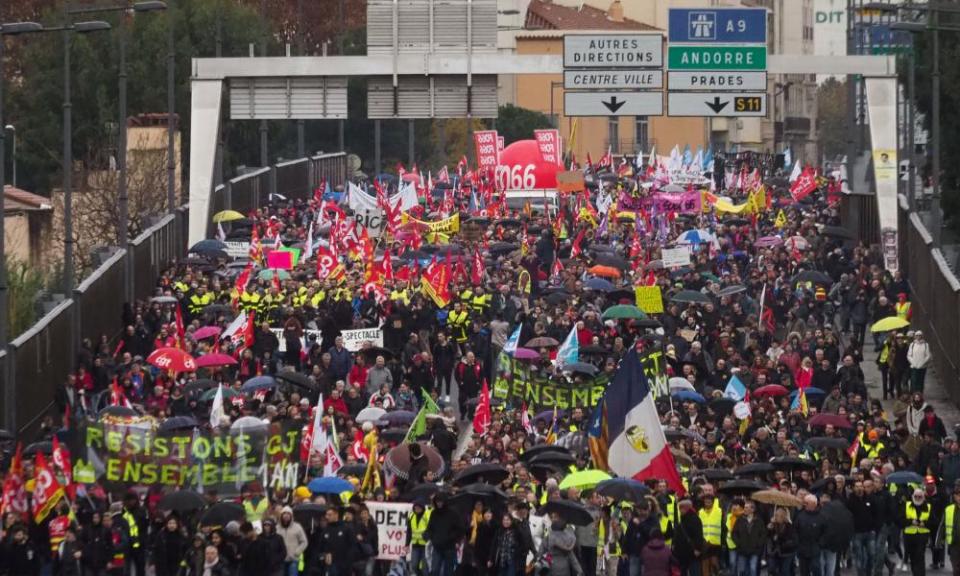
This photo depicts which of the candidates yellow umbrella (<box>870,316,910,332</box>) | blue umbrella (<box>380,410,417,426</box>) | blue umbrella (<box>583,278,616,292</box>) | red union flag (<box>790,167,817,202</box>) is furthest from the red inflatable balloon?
blue umbrella (<box>380,410,417,426</box>)

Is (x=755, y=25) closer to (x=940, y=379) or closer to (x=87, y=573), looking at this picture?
(x=940, y=379)

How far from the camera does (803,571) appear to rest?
25688mm

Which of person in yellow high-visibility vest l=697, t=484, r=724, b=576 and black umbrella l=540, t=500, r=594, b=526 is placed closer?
black umbrella l=540, t=500, r=594, b=526

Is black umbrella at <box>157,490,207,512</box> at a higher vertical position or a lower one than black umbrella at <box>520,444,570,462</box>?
lower

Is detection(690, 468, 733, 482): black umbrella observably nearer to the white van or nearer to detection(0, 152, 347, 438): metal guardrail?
detection(0, 152, 347, 438): metal guardrail

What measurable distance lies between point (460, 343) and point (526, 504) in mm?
13043

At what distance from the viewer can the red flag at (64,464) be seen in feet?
84.5

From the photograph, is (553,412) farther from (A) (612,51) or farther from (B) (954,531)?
(A) (612,51)

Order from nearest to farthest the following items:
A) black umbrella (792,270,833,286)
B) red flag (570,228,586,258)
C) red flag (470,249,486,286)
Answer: black umbrella (792,270,833,286)
red flag (470,249,486,286)
red flag (570,228,586,258)

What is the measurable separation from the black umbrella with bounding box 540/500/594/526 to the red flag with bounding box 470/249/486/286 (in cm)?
1757

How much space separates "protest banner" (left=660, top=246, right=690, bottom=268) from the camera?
147ft

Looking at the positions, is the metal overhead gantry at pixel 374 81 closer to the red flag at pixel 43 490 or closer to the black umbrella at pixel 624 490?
the red flag at pixel 43 490

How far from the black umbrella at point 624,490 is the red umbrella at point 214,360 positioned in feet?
32.3

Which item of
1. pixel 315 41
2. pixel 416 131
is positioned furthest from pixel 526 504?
pixel 315 41
